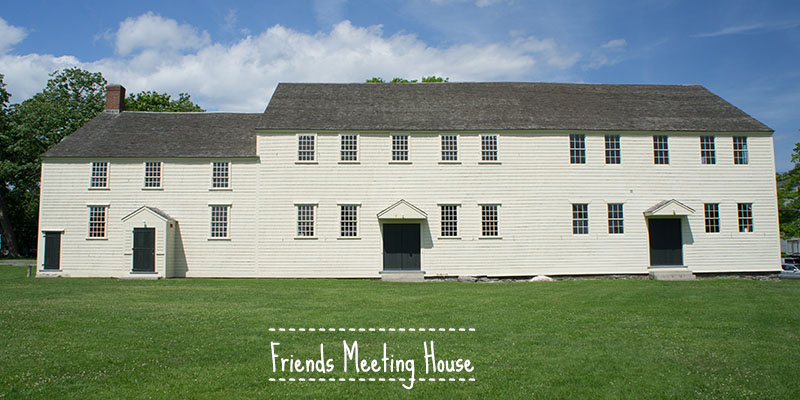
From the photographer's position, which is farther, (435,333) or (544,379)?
(435,333)

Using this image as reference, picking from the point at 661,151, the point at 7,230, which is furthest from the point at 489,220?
the point at 7,230

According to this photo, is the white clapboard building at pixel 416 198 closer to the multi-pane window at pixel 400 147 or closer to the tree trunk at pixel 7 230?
the multi-pane window at pixel 400 147

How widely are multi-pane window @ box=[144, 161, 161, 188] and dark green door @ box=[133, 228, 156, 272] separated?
245 centimetres

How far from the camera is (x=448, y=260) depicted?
25312 mm

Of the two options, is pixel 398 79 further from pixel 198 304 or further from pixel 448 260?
pixel 198 304

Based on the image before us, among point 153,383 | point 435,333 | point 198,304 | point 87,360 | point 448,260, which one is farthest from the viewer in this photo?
point 448,260

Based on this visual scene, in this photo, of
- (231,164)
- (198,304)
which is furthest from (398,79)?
(198,304)

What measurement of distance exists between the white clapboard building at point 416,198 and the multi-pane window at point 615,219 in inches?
4.7

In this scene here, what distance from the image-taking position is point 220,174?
1025 inches

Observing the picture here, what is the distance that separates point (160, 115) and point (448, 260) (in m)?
18.3

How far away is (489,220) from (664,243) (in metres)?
9.02

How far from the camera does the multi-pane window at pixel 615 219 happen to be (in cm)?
2608

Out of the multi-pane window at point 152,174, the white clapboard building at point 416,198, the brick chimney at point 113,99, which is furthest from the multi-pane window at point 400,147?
the brick chimney at point 113,99

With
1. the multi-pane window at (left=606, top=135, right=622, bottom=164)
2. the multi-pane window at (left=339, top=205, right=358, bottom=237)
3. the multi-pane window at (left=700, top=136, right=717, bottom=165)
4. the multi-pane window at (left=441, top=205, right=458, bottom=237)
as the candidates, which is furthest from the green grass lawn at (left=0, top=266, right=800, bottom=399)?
the multi-pane window at (left=700, top=136, right=717, bottom=165)
